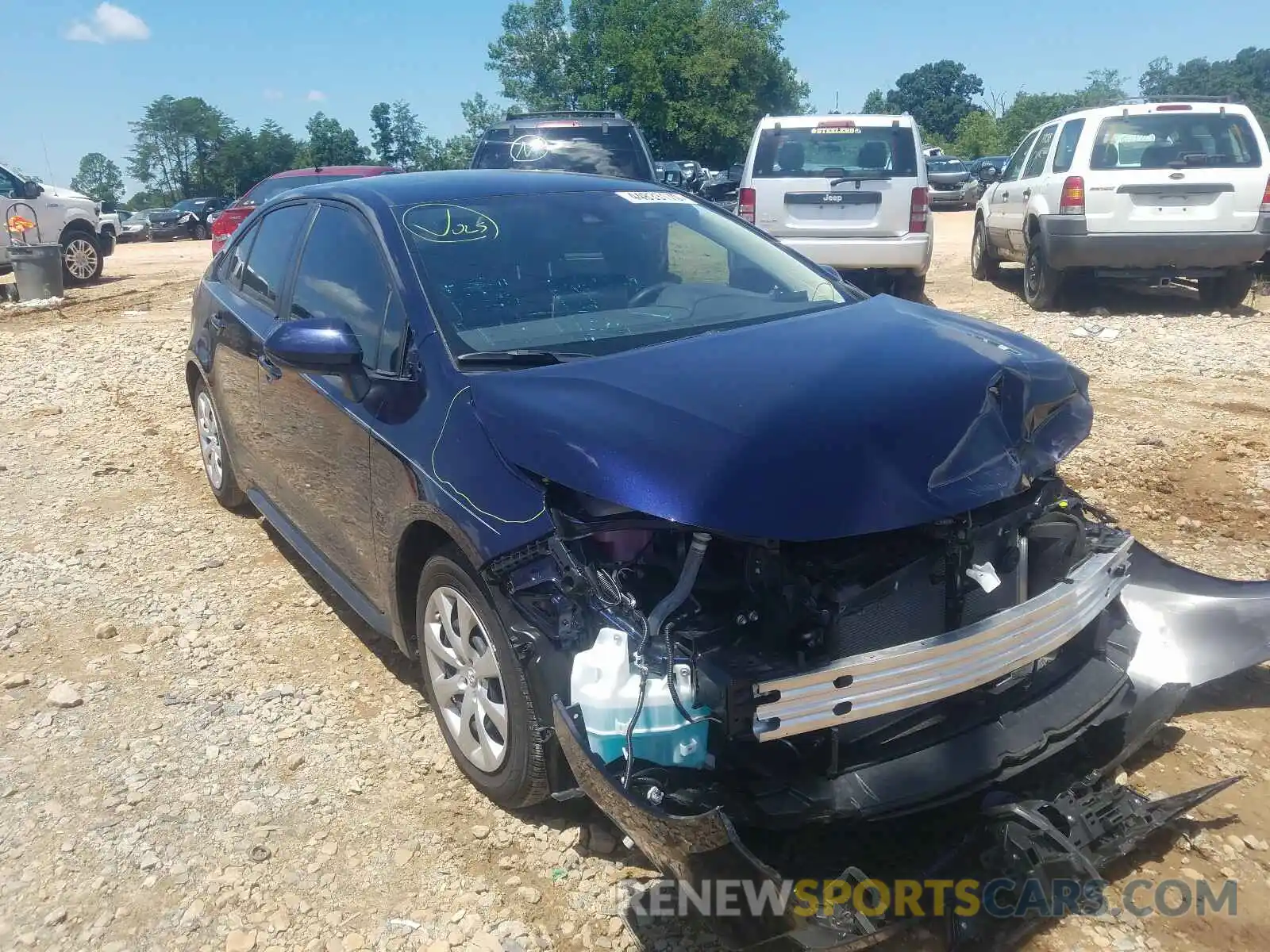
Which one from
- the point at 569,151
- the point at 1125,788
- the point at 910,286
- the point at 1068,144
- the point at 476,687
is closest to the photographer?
the point at 1125,788

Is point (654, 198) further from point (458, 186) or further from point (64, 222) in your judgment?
point (64, 222)

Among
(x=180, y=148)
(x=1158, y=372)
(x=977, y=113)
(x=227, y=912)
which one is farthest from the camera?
(x=180, y=148)

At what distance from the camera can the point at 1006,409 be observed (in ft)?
8.76

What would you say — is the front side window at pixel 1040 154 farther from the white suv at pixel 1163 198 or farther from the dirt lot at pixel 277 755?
the dirt lot at pixel 277 755

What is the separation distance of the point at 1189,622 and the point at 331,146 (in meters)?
76.0

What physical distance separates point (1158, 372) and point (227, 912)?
732 centimetres

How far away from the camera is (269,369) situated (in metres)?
4.19

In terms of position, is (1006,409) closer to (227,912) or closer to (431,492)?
(431,492)

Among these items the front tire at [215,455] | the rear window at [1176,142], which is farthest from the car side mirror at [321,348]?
the rear window at [1176,142]

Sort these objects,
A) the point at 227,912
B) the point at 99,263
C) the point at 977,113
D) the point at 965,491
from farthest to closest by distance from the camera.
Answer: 1. the point at 977,113
2. the point at 99,263
3. the point at 227,912
4. the point at 965,491

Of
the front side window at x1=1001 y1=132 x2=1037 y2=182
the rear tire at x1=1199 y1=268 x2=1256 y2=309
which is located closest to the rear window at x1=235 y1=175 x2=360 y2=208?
the front side window at x1=1001 y1=132 x2=1037 y2=182

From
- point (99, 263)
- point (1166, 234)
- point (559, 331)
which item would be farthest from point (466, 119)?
point (559, 331)

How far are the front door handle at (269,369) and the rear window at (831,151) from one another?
23.6 ft

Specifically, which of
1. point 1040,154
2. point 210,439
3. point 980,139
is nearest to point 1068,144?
point 1040,154
